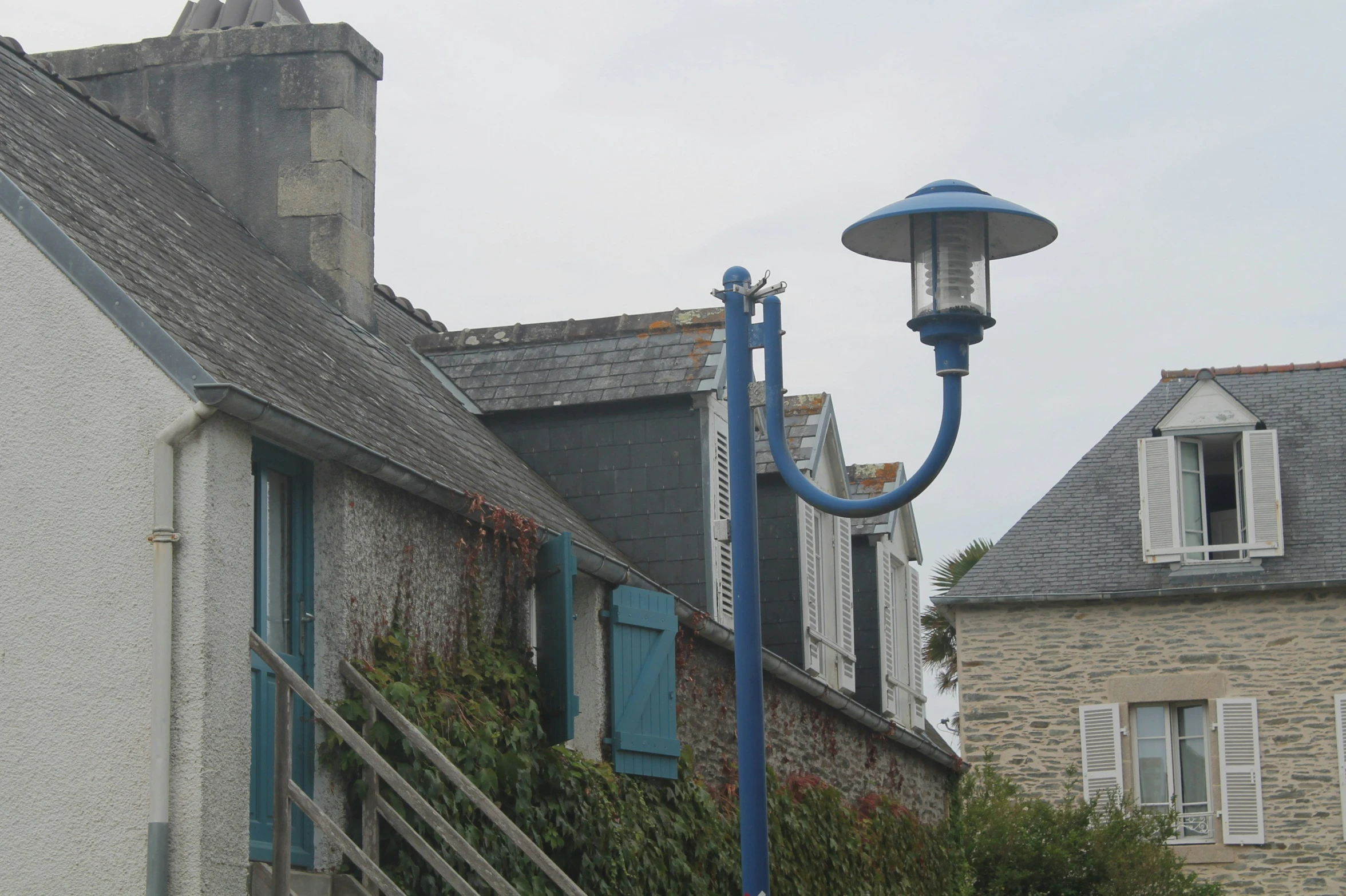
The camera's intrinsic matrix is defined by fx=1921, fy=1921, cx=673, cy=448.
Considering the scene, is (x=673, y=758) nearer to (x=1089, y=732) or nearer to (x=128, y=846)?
(x=128, y=846)

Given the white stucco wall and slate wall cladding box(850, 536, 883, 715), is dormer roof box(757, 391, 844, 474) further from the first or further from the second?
the white stucco wall

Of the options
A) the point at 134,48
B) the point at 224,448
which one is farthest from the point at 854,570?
the point at 224,448

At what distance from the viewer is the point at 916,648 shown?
19391 millimetres

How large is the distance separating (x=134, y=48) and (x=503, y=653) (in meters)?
5.62

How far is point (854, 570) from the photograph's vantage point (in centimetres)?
1800

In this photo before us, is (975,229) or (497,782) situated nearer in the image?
(975,229)

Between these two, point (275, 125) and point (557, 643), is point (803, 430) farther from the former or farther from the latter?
point (557, 643)

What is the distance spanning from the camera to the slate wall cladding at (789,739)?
489 inches

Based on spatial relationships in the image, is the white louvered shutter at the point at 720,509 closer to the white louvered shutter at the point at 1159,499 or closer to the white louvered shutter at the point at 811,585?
the white louvered shutter at the point at 811,585

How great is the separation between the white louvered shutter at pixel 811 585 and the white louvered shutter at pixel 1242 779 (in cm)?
933

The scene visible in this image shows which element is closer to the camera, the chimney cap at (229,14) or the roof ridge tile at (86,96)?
the roof ridge tile at (86,96)

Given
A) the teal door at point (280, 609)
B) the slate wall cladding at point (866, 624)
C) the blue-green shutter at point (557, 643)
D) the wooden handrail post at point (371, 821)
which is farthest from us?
the slate wall cladding at point (866, 624)

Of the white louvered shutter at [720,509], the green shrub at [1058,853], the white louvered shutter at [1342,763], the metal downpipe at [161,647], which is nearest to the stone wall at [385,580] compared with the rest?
the metal downpipe at [161,647]

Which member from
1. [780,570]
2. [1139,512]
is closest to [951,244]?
[780,570]
